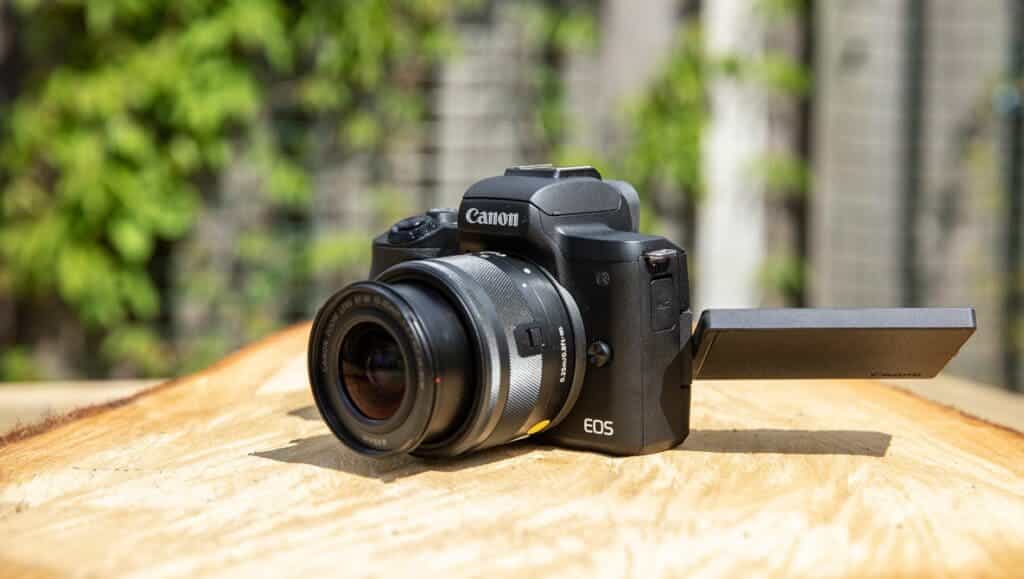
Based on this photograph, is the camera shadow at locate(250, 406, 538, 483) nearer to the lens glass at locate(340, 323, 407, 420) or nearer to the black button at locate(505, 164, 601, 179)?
the lens glass at locate(340, 323, 407, 420)

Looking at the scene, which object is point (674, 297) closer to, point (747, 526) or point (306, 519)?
point (747, 526)

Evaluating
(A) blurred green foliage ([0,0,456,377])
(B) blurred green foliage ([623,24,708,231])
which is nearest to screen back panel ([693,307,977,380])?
(B) blurred green foliage ([623,24,708,231])

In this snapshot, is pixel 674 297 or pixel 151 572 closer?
pixel 151 572

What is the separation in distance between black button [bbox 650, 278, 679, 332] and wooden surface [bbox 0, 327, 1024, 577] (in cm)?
20

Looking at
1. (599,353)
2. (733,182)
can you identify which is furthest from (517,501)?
(733,182)

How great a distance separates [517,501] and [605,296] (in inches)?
14.1

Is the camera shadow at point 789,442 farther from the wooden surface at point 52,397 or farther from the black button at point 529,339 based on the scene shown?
the wooden surface at point 52,397

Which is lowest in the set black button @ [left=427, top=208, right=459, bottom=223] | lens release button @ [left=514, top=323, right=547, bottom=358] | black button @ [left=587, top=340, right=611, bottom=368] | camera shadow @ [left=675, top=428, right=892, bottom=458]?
camera shadow @ [left=675, top=428, right=892, bottom=458]

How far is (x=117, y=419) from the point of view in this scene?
88.2 inches

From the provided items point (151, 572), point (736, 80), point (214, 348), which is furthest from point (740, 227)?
point (151, 572)

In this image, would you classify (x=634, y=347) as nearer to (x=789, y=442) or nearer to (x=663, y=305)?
(x=663, y=305)

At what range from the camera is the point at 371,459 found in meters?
1.94

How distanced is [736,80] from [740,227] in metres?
0.45

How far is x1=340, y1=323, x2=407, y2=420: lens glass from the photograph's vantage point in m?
1.84
